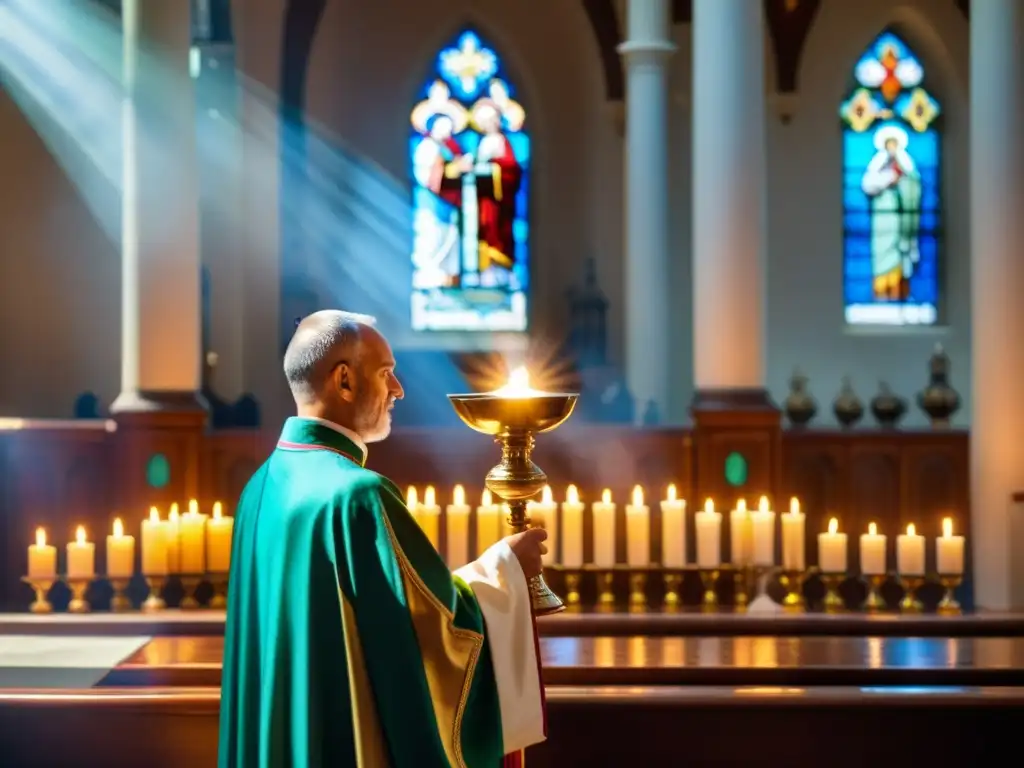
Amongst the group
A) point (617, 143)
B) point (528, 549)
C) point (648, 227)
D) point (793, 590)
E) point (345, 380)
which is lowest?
point (793, 590)

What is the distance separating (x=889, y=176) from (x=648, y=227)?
4119mm

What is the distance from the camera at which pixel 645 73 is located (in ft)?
45.1

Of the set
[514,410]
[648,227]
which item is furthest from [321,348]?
[648,227]

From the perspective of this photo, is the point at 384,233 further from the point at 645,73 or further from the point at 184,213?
the point at 184,213

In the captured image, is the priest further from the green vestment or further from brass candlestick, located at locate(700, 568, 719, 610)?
brass candlestick, located at locate(700, 568, 719, 610)

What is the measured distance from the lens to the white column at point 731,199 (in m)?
8.73

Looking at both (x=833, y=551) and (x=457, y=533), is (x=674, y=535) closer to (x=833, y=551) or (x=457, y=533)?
(x=833, y=551)

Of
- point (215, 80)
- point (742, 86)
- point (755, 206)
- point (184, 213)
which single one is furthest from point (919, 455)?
point (215, 80)

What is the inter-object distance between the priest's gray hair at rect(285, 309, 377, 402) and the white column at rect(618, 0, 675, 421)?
34.6 feet

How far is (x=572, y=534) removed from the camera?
6.91 metres

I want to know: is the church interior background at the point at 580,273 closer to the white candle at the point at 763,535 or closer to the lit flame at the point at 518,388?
the white candle at the point at 763,535

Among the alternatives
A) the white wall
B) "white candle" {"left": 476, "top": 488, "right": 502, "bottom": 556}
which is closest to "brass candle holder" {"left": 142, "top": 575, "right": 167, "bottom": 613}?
"white candle" {"left": 476, "top": 488, "right": 502, "bottom": 556}

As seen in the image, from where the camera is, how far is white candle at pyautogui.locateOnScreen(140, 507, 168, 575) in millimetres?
7055

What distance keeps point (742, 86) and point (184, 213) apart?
3555 millimetres
